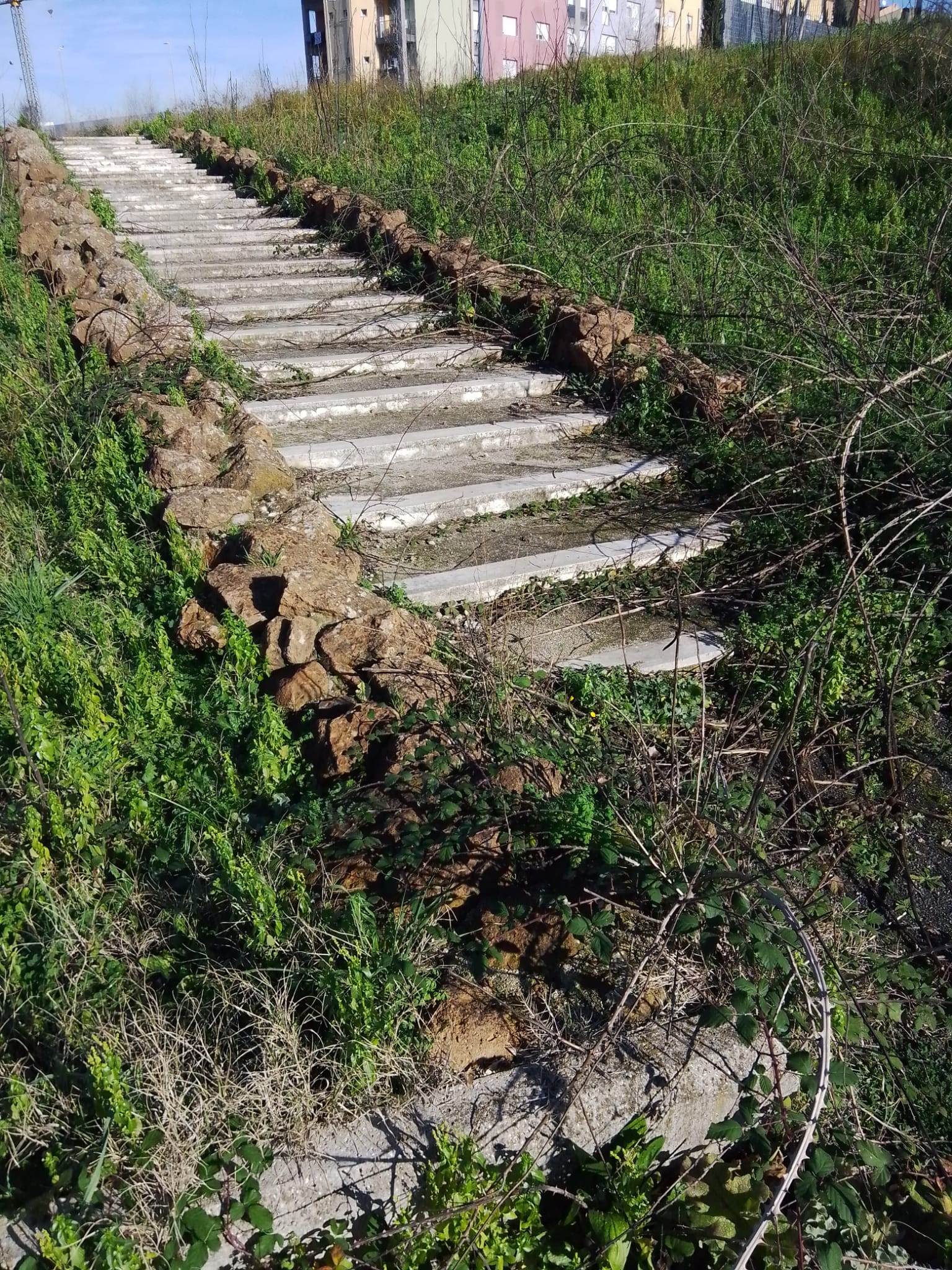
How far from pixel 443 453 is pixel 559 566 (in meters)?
1.37

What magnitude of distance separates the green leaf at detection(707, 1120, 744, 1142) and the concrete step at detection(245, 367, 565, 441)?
13.3 ft

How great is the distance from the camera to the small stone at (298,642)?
3.34m

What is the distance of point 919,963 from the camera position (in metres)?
2.82

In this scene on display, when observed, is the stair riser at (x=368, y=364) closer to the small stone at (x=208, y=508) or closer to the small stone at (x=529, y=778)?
the small stone at (x=208, y=508)

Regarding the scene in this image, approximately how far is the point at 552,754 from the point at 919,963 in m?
1.20

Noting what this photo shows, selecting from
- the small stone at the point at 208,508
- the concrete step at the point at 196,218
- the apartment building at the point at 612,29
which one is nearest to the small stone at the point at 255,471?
the small stone at the point at 208,508

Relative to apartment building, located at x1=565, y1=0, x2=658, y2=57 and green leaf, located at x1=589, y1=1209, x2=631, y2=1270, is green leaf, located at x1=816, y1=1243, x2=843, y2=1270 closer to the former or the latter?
green leaf, located at x1=589, y1=1209, x2=631, y2=1270

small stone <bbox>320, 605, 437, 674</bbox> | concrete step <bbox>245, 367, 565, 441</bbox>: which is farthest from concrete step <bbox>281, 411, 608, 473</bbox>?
small stone <bbox>320, 605, 437, 674</bbox>

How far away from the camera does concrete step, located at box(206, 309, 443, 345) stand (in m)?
6.28

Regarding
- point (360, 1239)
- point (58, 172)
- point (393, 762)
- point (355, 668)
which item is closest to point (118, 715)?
point (355, 668)

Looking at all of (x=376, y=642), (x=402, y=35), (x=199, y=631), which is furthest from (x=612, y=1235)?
(x=402, y=35)

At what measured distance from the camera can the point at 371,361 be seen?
243 inches

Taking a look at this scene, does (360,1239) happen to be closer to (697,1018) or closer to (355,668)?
(697,1018)

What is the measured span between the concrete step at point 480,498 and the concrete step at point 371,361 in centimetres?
155
